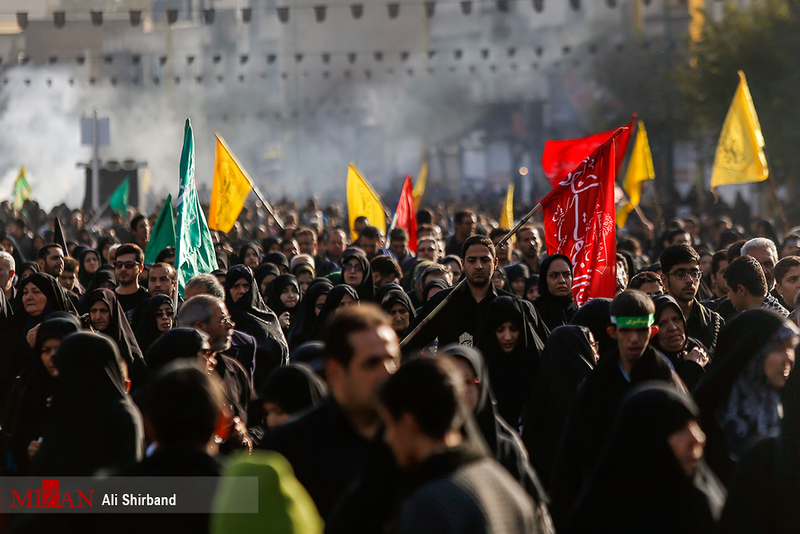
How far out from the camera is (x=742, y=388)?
177 inches

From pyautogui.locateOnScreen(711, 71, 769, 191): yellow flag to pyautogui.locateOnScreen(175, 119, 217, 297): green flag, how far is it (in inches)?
211

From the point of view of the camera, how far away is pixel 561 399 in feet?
17.3

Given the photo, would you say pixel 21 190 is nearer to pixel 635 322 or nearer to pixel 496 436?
pixel 635 322

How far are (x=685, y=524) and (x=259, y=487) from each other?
3.70 ft

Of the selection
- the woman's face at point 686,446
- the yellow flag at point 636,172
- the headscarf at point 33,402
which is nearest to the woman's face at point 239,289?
the headscarf at point 33,402

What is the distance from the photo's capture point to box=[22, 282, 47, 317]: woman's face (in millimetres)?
7023

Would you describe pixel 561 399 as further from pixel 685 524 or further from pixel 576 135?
pixel 576 135

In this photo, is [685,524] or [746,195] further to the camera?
[746,195]

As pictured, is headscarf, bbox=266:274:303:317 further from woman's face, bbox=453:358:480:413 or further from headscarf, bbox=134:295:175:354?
woman's face, bbox=453:358:480:413

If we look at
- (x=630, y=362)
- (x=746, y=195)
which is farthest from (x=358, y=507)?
(x=746, y=195)

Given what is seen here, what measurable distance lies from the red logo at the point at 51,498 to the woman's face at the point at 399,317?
3162 millimetres

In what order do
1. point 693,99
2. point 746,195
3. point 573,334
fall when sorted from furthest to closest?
point 746,195 → point 693,99 → point 573,334

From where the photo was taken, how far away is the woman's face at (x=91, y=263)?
10875mm

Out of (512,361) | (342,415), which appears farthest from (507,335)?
(342,415)
